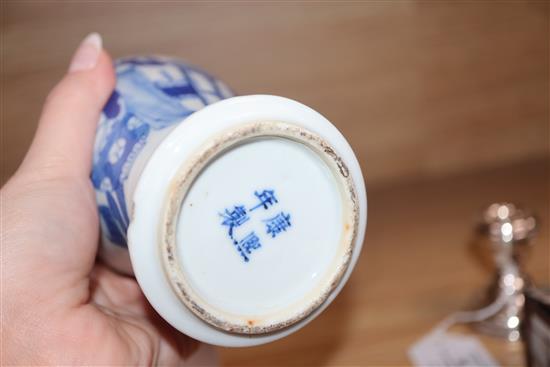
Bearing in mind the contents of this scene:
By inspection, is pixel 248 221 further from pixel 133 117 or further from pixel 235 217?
pixel 133 117

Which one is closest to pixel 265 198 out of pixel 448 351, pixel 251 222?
pixel 251 222

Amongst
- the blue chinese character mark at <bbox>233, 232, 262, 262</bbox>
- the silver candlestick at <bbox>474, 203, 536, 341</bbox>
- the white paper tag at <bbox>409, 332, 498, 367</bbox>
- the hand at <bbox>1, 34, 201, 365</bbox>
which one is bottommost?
the white paper tag at <bbox>409, 332, 498, 367</bbox>

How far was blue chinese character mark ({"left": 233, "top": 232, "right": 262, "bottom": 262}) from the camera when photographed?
0.39m

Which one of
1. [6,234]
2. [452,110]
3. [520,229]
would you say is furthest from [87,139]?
[452,110]

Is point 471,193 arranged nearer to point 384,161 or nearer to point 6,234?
point 384,161

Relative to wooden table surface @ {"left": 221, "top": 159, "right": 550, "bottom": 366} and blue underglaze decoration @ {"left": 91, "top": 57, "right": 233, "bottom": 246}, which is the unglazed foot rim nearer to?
blue underglaze decoration @ {"left": 91, "top": 57, "right": 233, "bottom": 246}

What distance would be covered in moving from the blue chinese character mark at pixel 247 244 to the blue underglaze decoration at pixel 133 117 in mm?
92

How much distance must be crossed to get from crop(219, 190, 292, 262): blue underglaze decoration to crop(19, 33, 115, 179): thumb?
0.14m

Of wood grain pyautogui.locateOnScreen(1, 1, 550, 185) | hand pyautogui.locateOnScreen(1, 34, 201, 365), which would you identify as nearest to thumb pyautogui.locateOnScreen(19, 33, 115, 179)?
hand pyautogui.locateOnScreen(1, 34, 201, 365)

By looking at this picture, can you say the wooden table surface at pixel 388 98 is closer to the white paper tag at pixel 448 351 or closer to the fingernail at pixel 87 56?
the white paper tag at pixel 448 351

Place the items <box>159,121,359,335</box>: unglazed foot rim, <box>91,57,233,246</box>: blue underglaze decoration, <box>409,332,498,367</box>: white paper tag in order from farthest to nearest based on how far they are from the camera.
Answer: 1. <box>409,332,498,367</box>: white paper tag
2. <box>91,57,233,246</box>: blue underglaze decoration
3. <box>159,121,359,335</box>: unglazed foot rim

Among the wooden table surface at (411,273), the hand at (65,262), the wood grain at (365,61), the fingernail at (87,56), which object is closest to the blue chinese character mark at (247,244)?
the hand at (65,262)

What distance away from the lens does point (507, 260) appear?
2.32ft

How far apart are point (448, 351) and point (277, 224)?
374 mm
